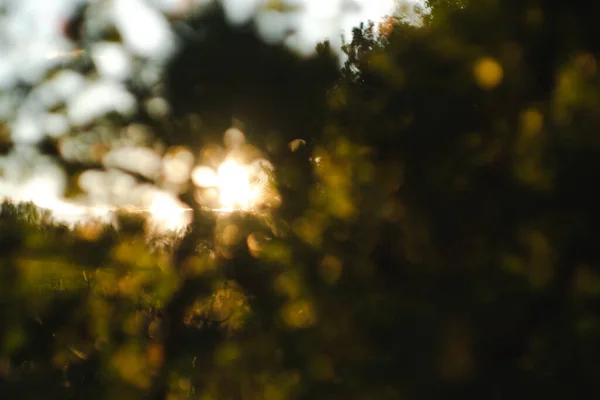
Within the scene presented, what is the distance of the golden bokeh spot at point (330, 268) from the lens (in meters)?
2.47

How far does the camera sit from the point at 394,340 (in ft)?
7.36

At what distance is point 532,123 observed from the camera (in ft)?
7.07

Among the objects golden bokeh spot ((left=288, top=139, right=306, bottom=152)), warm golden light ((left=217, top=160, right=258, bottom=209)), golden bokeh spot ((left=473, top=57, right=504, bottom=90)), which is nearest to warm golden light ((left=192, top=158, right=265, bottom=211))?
warm golden light ((left=217, top=160, right=258, bottom=209))

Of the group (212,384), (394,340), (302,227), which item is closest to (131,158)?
(212,384)

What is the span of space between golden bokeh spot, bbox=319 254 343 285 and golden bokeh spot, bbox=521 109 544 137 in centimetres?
100

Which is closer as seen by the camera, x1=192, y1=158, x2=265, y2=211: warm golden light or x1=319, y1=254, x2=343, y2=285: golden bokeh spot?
x1=319, y1=254, x2=343, y2=285: golden bokeh spot

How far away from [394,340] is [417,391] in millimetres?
225

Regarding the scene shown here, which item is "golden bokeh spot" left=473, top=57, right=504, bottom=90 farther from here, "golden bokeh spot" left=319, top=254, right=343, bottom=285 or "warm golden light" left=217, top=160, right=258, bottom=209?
"warm golden light" left=217, top=160, right=258, bottom=209

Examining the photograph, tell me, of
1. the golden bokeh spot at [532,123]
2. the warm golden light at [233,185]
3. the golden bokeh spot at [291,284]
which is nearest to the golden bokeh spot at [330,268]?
the golden bokeh spot at [291,284]

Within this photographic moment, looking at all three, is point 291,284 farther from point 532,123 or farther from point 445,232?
point 532,123

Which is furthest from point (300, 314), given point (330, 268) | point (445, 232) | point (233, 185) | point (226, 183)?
point (226, 183)

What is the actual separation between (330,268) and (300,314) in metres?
0.29

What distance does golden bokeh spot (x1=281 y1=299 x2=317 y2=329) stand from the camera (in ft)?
8.16

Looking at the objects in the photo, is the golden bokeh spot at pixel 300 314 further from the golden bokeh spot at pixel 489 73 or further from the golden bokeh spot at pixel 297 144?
the golden bokeh spot at pixel 297 144
